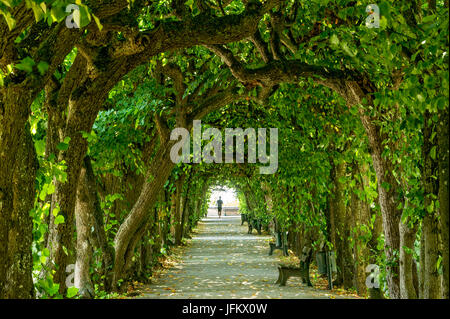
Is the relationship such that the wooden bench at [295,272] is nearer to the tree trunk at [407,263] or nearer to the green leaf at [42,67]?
the tree trunk at [407,263]

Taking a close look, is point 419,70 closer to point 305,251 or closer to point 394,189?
point 394,189

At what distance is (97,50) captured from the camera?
5465 millimetres

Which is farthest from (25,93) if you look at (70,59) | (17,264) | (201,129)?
(201,129)

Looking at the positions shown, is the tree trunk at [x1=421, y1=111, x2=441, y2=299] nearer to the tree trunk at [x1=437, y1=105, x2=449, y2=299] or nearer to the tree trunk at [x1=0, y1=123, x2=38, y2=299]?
the tree trunk at [x1=437, y1=105, x2=449, y2=299]

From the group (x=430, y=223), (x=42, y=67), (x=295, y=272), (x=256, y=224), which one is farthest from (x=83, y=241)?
(x=256, y=224)

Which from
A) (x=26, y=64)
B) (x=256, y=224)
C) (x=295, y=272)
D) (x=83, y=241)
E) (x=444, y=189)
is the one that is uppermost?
(x=26, y=64)

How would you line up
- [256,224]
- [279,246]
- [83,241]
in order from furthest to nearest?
1. [256,224]
2. [279,246]
3. [83,241]

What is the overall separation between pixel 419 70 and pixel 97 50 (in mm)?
3120

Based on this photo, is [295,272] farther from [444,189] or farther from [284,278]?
[444,189]

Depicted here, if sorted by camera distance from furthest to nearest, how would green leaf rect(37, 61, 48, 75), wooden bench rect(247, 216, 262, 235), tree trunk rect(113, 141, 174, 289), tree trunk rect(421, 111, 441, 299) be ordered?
wooden bench rect(247, 216, 262, 235) → tree trunk rect(113, 141, 174, 289) → tree trunk rect(421, 111, 441, 299) → green leaf rect(37, 61, 48, 75)

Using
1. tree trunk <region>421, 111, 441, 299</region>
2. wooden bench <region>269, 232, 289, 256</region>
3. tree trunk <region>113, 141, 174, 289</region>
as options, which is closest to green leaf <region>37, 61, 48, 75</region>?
tree trunk <region>421, 111, 441, 299</region>

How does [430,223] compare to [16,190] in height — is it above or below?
below

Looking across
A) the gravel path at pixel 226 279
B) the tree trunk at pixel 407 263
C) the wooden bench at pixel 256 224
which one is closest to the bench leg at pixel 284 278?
the gravel path at pixel 226 279
